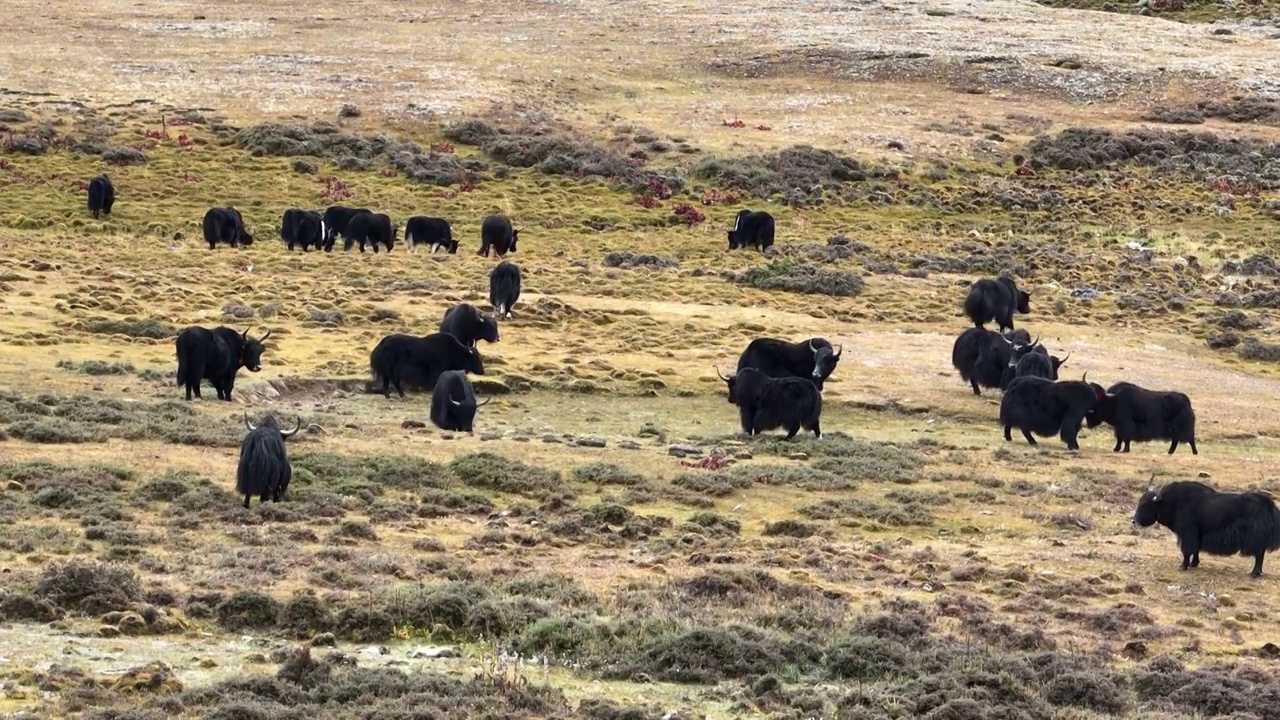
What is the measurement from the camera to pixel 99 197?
46312mm

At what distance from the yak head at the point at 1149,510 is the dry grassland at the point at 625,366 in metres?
0.37

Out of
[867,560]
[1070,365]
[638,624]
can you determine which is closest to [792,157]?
[1070,365]

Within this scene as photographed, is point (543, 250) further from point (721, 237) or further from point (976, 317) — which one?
point (976, 317)

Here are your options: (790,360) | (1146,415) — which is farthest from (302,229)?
(1146,415)

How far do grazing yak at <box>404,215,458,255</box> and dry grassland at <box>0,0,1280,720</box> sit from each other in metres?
0.76

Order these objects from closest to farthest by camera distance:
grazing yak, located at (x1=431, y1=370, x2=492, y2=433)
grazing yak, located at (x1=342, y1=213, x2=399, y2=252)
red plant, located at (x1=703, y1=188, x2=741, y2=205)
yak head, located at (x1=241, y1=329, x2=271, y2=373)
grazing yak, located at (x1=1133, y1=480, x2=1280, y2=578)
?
1. grazing yak, located at (x1=1133, y1=480, x2=1280, y2=578)
2. grazing yak, located at (x1=431, y1=370, x2=492, y2=433)
3. yak head, located at (x1=241, y1=329, x2=271, y2=373)
4. grazing yak, located at (x1=342, y1=213, x2=399, y2=252)
5. red plant, located at (x1=703, y1=188, x2=741, y2=205)

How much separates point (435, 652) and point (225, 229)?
103ft

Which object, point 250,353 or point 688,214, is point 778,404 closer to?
point 250,353

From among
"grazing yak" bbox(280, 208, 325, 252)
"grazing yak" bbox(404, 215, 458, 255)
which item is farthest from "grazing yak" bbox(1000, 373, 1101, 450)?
"grazing yak" bbox(280, 208, 325, 252)

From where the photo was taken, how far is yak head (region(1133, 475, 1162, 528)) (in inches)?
724

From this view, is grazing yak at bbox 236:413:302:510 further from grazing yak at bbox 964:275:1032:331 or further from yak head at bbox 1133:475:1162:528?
grazing yak at bbox 964:275:1032:331

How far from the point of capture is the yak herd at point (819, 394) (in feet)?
58.6

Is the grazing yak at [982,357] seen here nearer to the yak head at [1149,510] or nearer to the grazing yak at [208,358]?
the yak head at [1149,510]

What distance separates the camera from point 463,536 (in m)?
18.5
